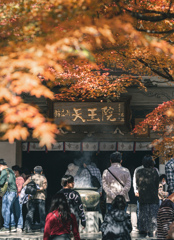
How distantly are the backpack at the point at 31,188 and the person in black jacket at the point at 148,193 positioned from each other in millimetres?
2663

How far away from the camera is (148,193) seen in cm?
895

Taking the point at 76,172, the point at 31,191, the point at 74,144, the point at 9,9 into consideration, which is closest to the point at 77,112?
the point at 74,144

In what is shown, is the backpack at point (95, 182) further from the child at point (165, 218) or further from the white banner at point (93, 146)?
the child at point (165, 218)

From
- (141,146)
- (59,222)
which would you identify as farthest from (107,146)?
(59,222)

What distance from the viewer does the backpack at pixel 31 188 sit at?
9.97m

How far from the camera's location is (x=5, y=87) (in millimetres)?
4000

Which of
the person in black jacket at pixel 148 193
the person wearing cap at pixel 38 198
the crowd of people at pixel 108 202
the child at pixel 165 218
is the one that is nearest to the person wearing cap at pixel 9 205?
the crowd of people at pixel 108 202

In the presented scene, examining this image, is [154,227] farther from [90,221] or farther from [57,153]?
[57,153]

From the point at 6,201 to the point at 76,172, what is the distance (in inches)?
136

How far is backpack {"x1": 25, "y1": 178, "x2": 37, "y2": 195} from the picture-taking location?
392 inches

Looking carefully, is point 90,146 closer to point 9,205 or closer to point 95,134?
point 95,134

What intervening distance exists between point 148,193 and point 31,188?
295 centimetres

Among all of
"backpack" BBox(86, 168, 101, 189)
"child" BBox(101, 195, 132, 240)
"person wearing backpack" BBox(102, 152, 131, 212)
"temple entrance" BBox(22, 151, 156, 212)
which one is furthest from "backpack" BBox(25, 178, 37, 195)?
"temple entrance" BBox(22, 151, 156, 212)

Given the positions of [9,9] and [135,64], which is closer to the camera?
[9,9]
